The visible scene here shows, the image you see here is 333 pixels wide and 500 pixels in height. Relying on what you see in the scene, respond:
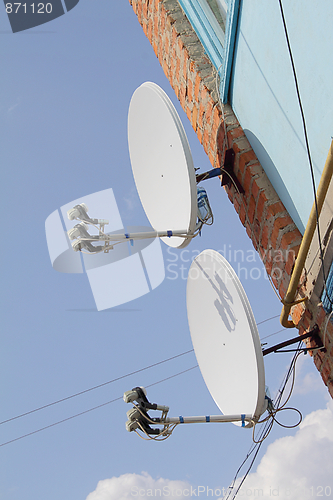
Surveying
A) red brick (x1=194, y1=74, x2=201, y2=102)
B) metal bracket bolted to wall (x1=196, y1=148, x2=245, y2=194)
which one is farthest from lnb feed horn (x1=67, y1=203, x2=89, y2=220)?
red brick (x1=194, y1=74, x2=201, y2=102)

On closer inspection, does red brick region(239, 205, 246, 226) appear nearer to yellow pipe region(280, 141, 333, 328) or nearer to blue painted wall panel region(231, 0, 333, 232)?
blue painted wall panel region(231, 0, 333, 232)

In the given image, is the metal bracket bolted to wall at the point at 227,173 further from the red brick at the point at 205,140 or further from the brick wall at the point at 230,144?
the red brick at the point at 205,140

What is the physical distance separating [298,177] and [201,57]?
4.94 ft

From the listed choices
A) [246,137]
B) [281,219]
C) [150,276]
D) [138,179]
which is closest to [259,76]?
[246,137]

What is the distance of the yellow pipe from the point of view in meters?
2.05

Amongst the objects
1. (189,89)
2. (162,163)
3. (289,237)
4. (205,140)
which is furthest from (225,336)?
(189,89)

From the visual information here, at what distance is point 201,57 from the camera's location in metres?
3.42

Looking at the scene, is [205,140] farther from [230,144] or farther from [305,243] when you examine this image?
[305,243]

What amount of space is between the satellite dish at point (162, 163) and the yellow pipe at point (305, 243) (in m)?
0.71

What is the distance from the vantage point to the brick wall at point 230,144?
8.57ft

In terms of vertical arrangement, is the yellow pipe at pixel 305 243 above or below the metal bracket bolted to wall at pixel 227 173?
below

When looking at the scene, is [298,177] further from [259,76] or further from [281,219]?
[259,76]

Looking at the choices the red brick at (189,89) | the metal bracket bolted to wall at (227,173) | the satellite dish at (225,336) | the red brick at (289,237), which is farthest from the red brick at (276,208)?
the red brick at (189,89)

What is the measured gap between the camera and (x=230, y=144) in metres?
3.11
